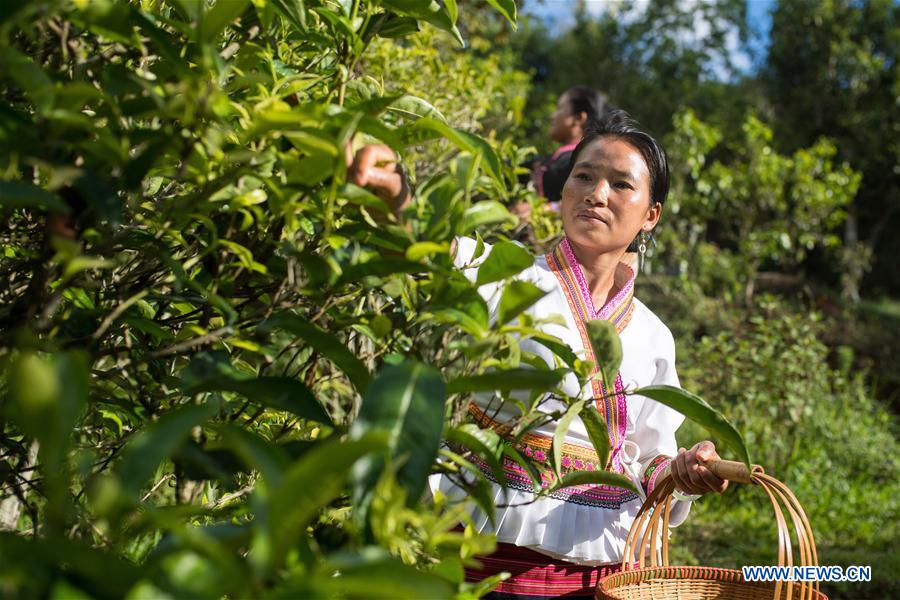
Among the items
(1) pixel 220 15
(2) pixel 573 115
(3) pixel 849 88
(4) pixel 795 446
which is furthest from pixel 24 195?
(3) pixel 849 88

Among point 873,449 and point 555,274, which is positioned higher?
point 873,449

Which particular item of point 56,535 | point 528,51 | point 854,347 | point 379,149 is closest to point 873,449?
point 854,347

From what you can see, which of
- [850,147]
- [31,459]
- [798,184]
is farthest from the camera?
[850,147]

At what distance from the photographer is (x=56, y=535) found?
635 millimetres

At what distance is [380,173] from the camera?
103 cm

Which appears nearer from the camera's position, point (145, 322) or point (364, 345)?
point (145, 322)

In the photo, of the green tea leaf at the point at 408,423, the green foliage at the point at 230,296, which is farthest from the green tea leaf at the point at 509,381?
the green tea leaf at the point at 408,423

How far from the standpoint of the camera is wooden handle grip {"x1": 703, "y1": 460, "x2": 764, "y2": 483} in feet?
5.21

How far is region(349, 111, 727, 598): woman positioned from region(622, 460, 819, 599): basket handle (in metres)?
0.04

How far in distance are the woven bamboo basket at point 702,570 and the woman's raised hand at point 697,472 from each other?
19 mm

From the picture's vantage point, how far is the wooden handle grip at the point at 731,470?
1.59 metres

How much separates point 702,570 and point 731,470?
1.10 feet

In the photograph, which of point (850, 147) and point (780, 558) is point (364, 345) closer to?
point (780, 558)

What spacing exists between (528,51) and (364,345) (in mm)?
19112
